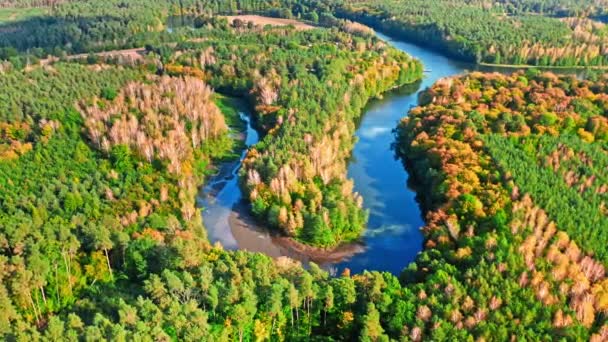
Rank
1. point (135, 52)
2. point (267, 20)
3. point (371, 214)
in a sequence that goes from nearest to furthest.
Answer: point (371, 214) < point (135, 52) < point (267, 20)

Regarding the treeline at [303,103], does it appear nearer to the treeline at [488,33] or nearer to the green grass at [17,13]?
the treeline at [488,33]

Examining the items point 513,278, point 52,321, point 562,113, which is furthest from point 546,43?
point 52,321

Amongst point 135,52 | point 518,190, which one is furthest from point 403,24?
point 518,190

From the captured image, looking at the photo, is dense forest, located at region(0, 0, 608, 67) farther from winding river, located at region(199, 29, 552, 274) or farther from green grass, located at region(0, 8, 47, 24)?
winding river, located at region(199, 29, 552, 274)

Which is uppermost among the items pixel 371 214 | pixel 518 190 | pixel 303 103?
pixel 303 103

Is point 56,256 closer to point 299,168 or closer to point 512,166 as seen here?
point 299,168

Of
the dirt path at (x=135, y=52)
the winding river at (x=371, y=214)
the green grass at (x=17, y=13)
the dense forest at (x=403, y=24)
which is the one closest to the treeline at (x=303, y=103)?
the winding river at (x=371, y=214)

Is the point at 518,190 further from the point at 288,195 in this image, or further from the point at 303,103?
the point at 303,103
